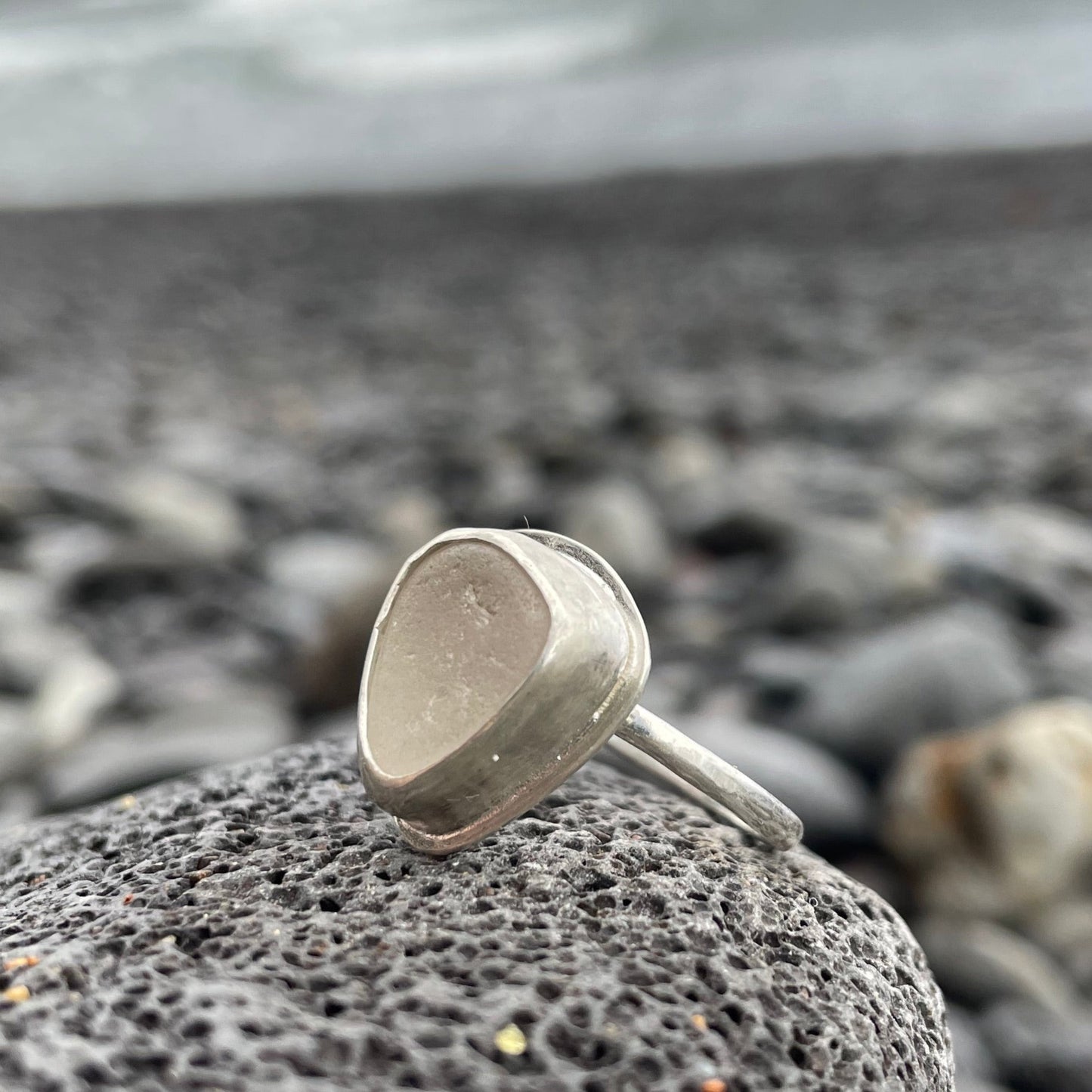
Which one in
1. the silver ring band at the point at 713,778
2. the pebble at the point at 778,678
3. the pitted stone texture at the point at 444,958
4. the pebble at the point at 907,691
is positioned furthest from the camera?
the pebble at the point at 778,678

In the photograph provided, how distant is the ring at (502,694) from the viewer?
1522 millimetres

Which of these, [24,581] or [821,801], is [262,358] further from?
[821,801]

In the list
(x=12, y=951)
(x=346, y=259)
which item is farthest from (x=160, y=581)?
(x=346, y=259)

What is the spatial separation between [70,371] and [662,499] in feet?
19.4

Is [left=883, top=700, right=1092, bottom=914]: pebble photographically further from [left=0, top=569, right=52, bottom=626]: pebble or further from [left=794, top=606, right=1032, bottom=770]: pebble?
[left=0, top=569, right=52, bottom=626]: pebble

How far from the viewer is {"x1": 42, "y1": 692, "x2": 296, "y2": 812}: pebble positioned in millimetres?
2842

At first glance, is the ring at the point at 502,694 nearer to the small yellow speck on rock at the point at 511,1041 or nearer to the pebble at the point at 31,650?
the small yellow speck on rock at the point at 511,1041

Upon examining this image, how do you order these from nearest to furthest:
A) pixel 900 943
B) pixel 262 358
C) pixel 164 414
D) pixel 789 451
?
1. pixel 900 943
2. pixel 789 451
3. pixel 164 414
4. pixel 262 358

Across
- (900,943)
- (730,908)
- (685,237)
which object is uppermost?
(730,908)

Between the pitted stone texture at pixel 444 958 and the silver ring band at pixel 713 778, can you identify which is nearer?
the pitted stone texture at pixel 444 958

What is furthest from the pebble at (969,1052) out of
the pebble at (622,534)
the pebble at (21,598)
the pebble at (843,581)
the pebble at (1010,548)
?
the pebble at (21,598)

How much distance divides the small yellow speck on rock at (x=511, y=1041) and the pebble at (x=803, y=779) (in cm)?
158

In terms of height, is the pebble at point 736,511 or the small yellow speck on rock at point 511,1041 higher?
the small yellow speck on rock at point 511,1041

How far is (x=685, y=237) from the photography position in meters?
14.5
